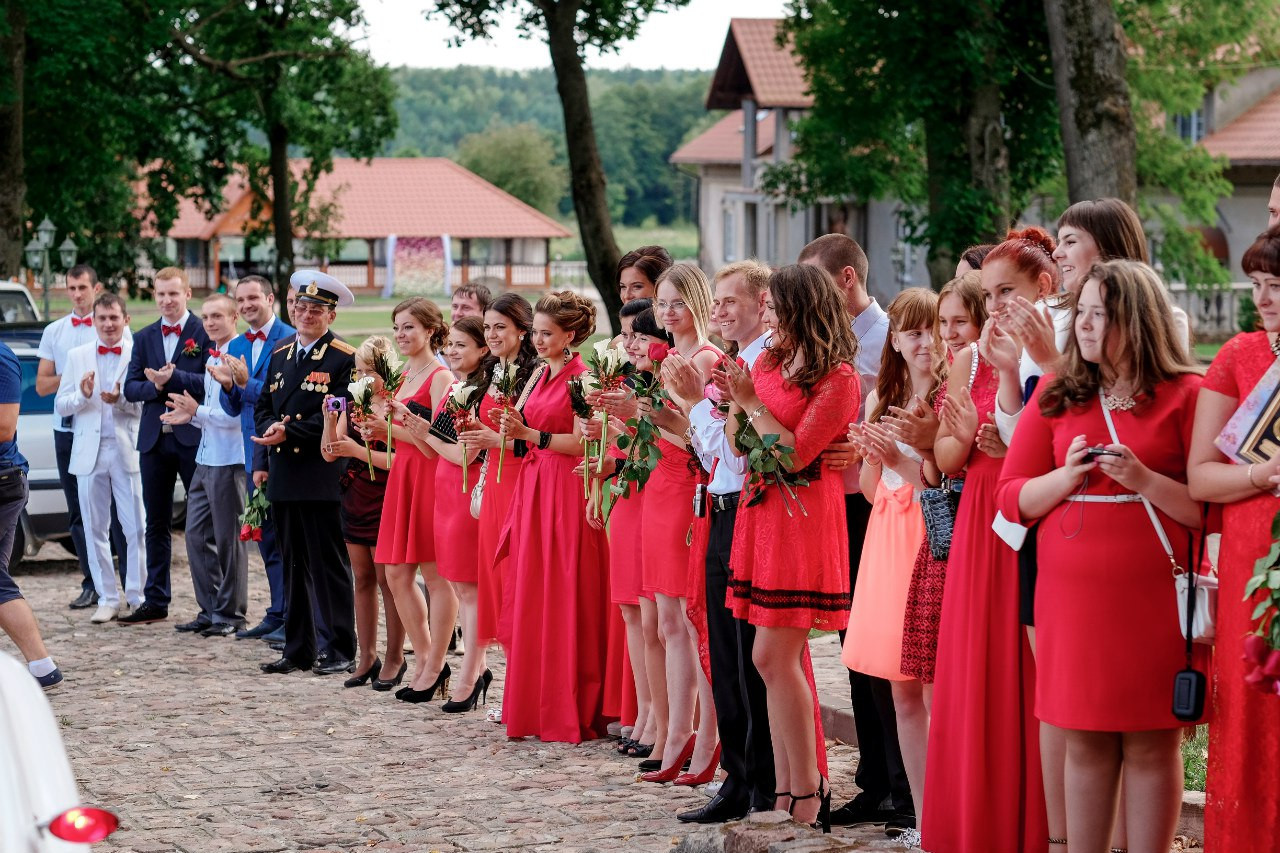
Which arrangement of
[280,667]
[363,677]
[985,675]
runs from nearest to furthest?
[985,675]
[363,677]
[280,667]

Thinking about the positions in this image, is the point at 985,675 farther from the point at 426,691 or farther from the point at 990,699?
the point at 426,691

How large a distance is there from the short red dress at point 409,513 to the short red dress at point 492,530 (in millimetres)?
442

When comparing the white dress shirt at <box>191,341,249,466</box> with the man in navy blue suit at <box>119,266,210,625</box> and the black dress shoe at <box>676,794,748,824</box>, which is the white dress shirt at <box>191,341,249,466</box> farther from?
the black dress shoe at <box>676,794,748,824</box>

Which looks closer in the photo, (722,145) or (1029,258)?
(1029,258)

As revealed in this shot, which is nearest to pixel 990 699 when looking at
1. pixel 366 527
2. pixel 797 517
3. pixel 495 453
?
pixel 797 517

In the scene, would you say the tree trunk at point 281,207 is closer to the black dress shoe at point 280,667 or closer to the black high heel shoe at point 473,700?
the black dress shoe at point 280,667

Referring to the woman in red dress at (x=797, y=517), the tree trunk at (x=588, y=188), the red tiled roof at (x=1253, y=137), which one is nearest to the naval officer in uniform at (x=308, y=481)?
the woman in red dress at (x=797, y=517)

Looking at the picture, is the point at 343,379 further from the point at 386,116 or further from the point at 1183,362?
the point at 386,116

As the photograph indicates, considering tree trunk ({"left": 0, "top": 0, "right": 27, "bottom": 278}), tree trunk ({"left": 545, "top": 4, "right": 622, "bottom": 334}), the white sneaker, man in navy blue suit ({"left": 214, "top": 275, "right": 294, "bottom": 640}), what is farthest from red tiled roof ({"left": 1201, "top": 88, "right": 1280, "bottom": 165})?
the white sneaker

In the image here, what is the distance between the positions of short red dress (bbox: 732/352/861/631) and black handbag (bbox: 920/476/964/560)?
51 centimetres

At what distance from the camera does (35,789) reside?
12.5ft

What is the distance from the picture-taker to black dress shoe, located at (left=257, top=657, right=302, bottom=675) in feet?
33.9

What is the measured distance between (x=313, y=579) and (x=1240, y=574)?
22.4 ft

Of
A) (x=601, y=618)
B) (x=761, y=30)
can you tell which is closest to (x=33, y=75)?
(x=601, y=618)
